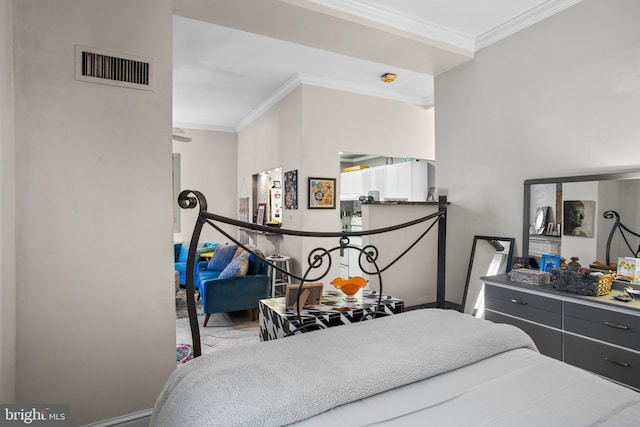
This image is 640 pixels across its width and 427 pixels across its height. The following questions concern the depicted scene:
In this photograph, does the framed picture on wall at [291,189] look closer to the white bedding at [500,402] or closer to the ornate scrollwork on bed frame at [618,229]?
the ornate scrollwork on bed frame at [618,229]

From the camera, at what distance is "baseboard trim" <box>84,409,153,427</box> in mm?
1828

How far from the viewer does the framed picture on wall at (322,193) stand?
4214mm

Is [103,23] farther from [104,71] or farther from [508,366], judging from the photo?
[508,366]

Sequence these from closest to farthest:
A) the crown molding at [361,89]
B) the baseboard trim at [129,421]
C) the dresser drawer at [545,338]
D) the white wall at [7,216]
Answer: the white wall at [7,216] < the baseboard trim at [129,421] < the dresser drawer at [545,338] < the crown molding at [361,89]

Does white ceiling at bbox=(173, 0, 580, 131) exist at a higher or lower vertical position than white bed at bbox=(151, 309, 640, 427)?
higher

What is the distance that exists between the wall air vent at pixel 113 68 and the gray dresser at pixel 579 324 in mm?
2634

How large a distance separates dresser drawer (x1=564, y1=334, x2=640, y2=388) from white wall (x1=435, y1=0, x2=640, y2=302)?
36.0 inches

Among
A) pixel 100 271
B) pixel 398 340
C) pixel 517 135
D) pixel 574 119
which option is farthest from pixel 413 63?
pixel 100 271

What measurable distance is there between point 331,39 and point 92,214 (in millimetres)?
2109

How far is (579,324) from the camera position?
1.98m

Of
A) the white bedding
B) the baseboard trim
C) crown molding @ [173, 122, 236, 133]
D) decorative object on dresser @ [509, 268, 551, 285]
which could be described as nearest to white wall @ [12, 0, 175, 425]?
the baseboard trim

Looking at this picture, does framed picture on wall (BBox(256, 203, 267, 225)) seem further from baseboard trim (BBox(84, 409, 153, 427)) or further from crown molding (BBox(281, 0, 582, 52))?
baseboard trim (BBox(84, 409, 153, 427))

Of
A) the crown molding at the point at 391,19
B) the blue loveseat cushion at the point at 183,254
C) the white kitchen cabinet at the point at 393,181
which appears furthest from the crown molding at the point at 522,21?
the blue loveseat cushion at the point at 183,254

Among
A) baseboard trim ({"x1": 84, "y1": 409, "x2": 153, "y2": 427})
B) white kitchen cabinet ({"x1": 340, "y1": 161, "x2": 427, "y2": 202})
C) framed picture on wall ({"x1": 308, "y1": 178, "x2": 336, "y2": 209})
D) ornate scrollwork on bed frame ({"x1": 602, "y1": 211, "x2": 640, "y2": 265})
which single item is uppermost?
white kitchen cabinet ({"x1": 340, "y1": 161, "x2": 427, "y2": 202})
